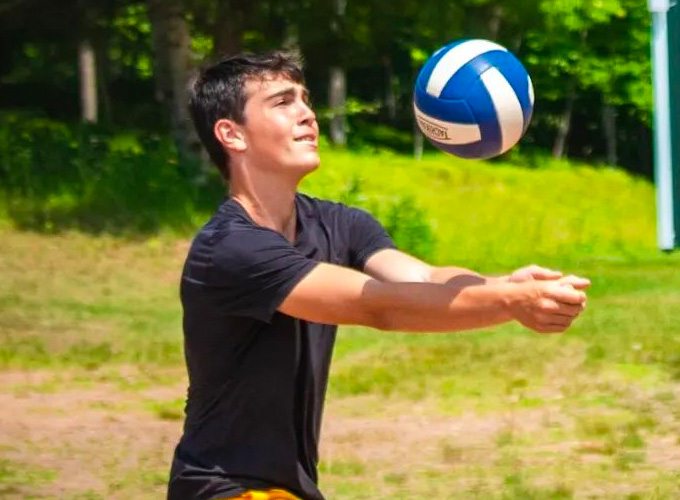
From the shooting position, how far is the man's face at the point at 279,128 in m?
4.19

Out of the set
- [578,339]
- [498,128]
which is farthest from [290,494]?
[578,339]

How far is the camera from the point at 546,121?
49312 millimetres

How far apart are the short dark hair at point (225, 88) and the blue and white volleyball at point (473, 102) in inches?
29.9

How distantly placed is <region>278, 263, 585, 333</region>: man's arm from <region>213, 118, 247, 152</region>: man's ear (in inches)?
16.6

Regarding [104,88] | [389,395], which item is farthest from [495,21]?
[389,395]

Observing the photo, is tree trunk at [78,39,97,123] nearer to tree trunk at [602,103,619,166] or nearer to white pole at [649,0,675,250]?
tree trunk at [602,103,619,166]

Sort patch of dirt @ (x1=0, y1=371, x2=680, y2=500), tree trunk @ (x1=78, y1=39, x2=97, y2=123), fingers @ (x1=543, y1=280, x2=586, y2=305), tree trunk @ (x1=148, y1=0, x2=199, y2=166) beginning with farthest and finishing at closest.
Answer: tree trunk @ (x1=78, y1=39, x2=97, y2=123) < tree trunk @ (x1=148, y1=0, x2=199, y2=166) < patch of dirt @ (x1=0, y1=371, x2=680, y2=500) < fingers @ (x1=543, y1=280, x2=586, y2=305)

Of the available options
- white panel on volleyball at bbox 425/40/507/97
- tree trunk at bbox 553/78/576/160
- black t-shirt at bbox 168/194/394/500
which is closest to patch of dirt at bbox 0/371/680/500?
white panel on volleyball at bbox 425/40/507/97

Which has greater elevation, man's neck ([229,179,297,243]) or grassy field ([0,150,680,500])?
man's neck ([229,179,297,243])

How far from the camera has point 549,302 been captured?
3.65 meters

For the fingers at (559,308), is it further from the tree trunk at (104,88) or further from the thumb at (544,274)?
the tree trunk at (104,88)

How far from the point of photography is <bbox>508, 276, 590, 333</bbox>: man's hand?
3650 mm

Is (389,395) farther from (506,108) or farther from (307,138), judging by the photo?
(307,138)

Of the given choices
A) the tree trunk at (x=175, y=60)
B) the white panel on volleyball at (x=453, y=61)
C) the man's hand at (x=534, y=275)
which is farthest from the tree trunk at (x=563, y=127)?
the man's hand at (x=534, y=275)
